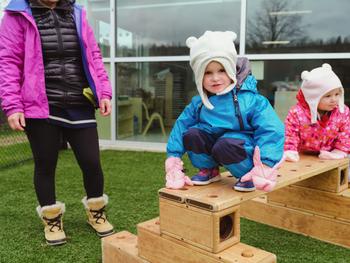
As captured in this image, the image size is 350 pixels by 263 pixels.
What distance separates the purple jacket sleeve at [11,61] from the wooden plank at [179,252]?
84 centimetres

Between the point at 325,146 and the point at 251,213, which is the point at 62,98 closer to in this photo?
the point at 251,213

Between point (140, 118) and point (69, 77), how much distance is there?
319 cm

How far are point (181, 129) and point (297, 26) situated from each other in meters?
3.28

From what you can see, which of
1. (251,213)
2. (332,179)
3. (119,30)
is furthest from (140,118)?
(332,179)

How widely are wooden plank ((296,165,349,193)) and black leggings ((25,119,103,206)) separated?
1183mm

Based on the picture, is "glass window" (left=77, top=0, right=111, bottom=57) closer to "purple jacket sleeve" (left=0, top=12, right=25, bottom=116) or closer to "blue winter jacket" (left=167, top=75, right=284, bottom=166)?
"purple jacket sleeve" (left=0, top=12, right=25, bottom=116)

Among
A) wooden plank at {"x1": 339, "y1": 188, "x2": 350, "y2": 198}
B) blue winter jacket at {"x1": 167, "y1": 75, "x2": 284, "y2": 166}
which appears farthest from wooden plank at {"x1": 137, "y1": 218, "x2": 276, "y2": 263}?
wooden plank at {"x1": 339, "y1": 188, "x2": 350, "y2": 198}

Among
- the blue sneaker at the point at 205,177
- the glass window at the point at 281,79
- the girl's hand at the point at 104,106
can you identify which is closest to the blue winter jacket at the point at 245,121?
the blue sneaker at the point at 205,177

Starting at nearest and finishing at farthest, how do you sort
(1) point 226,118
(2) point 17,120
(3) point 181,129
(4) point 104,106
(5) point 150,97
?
(1) point 226,118
(3) point 181,129
(2) point 17,120
(4) point 104,106
(5) point 150,97

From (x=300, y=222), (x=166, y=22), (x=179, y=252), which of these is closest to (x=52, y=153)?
(x=179, y=252)

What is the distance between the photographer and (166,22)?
16.1 feet

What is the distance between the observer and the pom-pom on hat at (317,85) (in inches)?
84.0

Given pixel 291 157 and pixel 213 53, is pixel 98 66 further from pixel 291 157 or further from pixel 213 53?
pixel 291 157

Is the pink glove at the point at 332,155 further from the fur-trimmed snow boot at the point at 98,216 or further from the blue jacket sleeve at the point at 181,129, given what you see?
the fur-trimmed snow boot at the point at 98,216
